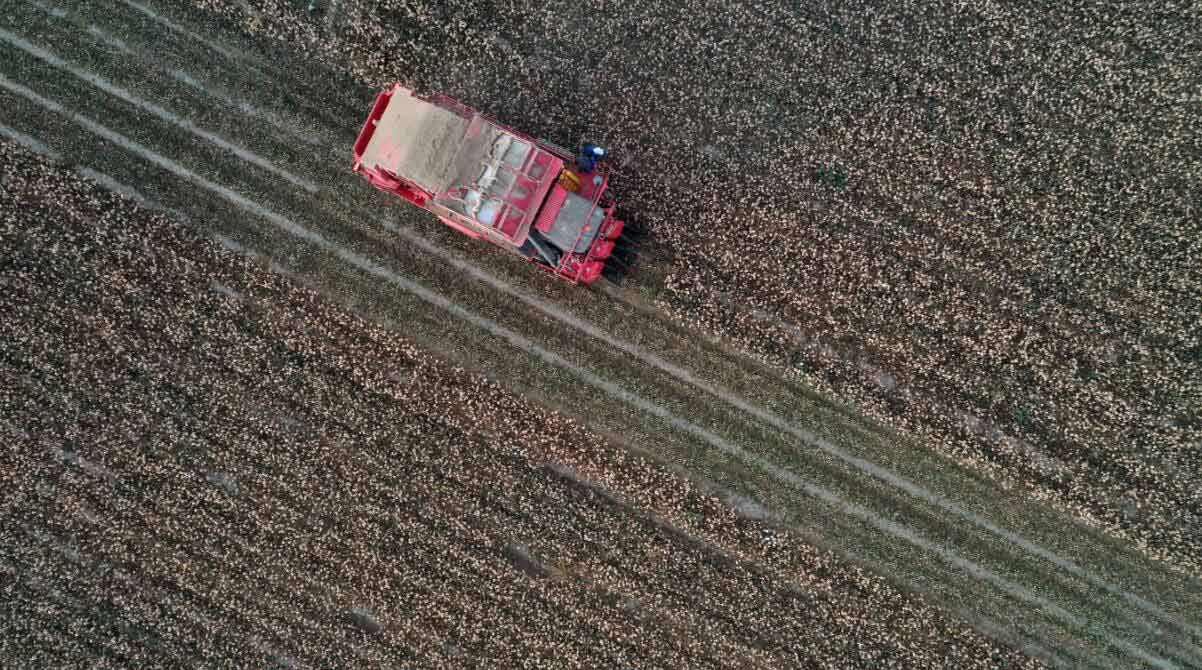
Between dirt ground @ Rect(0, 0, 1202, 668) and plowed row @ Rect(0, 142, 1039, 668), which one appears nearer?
dirt ground @ Rect(0, 0, 1202, 668)

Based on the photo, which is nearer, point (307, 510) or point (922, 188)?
point (922, 188)

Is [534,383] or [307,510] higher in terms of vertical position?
[534,383]

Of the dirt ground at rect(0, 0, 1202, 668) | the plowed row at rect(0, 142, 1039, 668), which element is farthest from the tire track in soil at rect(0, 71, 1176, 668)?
the plowed row at rect(0, 142, 1039, 668)

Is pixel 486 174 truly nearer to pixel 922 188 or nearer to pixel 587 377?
pixel 587 377

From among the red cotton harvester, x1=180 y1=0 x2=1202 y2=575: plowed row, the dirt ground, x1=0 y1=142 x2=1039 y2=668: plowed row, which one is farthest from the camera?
x1=0 y1=142 x2=1039 y2=668: plowed row

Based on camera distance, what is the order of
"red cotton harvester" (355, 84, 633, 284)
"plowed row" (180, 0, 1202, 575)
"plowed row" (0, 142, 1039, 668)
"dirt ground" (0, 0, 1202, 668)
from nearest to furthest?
"red cotton harvester" (355, 84, 633, 284) < "plowed row" (180, 0, 1202, 575) < "dirt ground" (0, 0, 1202, 668) < "plowed row" (0, 142, 1039, 668)

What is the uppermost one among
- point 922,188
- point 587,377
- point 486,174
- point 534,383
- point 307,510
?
point 922,188

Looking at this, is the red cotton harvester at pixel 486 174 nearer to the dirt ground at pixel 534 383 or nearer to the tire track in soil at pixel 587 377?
the dirt ground at pixel 534 383

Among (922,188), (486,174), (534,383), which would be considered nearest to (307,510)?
(534,383)

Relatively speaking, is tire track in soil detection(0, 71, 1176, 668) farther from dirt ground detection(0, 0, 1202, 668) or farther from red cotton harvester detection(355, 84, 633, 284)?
red cotton harvester detection(355, 84, 633, 284)

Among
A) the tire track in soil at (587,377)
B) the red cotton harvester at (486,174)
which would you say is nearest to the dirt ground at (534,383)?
the tire track in soil at (587,377)
